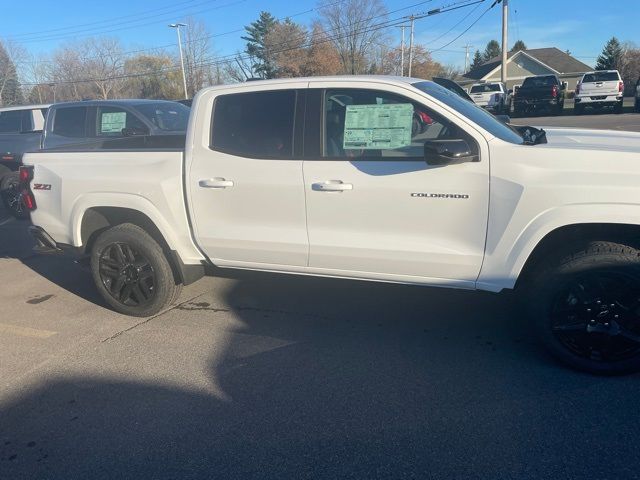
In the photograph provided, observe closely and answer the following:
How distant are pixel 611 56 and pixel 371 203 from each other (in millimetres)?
64720

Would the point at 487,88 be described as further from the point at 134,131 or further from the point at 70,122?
the point at 70,122

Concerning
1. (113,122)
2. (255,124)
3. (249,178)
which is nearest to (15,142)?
(113,122)

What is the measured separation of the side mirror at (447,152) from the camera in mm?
3180

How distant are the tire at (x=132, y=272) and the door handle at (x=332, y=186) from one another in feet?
Result: 5.19

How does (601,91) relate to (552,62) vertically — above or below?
below

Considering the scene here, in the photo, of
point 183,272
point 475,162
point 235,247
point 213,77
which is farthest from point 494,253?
point 213,77

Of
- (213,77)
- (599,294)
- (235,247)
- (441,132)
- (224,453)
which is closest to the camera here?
(224,453)

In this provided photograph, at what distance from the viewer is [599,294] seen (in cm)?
320

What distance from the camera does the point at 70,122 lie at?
8.94 metres

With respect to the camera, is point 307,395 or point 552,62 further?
point 552,62

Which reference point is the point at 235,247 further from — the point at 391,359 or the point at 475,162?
the point at 475,162

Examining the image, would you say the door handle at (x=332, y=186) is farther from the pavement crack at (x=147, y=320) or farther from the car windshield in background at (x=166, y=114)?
the car windshield in background at (x=166, y=114)

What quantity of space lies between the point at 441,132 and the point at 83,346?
314cm

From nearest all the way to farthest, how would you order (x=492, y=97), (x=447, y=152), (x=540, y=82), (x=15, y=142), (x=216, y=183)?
1. (x=447, y=152)
2. (x=216, y=183)
3. (x=15, y=142)
4. (x=540, y=82)
5. (x=492, y=97)
